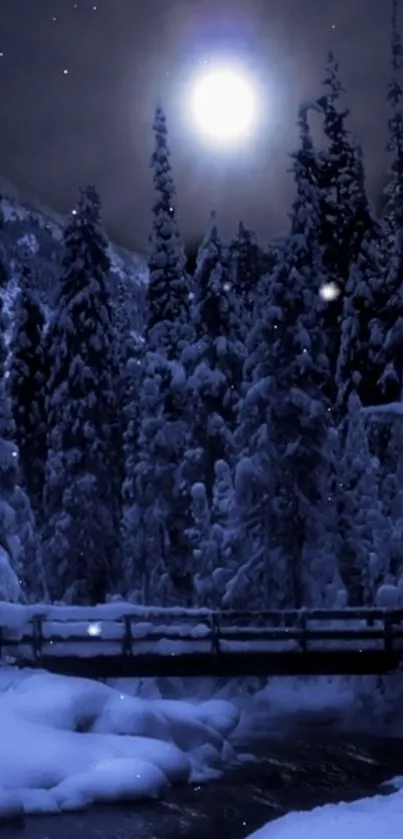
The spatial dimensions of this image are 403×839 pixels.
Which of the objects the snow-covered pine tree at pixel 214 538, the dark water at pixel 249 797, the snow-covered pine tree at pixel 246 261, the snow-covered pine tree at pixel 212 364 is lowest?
the dark water at pixel 249 797

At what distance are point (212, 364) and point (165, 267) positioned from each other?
4.73m

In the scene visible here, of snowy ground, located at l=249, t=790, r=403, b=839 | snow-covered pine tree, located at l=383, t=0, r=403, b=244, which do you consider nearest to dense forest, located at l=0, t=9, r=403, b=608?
snow-covered pine tree, located at l=383, t=0, r=403, b=244

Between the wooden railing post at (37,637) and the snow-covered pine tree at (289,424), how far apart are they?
11.0 meters

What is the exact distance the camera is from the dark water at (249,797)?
16.1m

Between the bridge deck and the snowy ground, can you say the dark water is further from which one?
the snowy ground

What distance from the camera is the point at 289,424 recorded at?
3297 centimetres

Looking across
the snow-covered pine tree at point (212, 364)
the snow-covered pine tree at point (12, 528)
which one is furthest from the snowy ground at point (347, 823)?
the snow-covered pine tree at point (212, 364)

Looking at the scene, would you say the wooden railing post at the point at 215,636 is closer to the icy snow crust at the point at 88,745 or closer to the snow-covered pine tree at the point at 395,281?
the icy snow crust at the point at 88,745

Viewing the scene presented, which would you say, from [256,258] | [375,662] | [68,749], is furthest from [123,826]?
[256,258]

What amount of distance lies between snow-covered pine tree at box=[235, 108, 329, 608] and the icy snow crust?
10873 millimetres

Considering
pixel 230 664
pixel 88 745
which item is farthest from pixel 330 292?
pixel 88 745

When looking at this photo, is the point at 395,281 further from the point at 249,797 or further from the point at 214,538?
the point at 249,797

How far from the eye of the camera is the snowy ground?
38.1ft

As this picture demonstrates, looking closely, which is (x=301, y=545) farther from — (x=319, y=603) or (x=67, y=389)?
(x=67, y=389)
